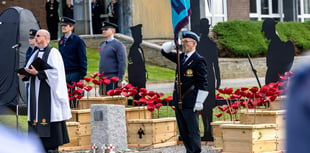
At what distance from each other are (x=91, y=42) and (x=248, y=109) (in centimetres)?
1744

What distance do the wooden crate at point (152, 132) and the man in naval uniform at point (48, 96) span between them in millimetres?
1794

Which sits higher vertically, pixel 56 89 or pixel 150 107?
pixel 56 89

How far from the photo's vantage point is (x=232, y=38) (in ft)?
94.5

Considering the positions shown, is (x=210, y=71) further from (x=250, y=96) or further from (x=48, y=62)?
(x=48, y=62)

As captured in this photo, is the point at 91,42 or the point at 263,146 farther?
the point at 91,42

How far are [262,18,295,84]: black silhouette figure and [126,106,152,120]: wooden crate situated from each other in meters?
1.93

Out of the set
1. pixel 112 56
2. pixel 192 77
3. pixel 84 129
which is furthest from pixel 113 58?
pixel 192 77

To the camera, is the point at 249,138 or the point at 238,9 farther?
the point at 238,9

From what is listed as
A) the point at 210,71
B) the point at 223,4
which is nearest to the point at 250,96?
the point at 210,71

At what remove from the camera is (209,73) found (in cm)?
1091

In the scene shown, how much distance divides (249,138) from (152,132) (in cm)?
213

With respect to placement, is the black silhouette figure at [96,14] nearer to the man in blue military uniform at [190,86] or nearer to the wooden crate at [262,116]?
the wooden crate at [262,116]

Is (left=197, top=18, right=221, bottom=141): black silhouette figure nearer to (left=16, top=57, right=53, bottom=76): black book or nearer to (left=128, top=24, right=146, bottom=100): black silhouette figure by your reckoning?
(left=128, top=24, right=146, bottom=100): black silhouette figure

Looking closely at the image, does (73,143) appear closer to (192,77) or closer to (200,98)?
(192,77)
